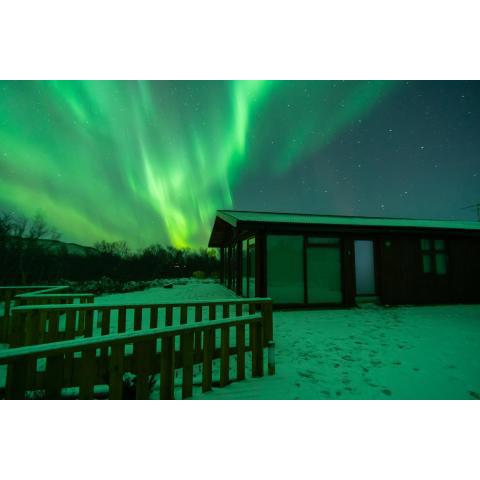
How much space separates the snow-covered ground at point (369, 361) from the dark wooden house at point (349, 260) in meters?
1.46

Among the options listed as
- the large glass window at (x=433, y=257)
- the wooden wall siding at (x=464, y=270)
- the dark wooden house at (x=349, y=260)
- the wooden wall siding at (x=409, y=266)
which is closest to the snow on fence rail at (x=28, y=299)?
the dark wooden house at (x=349, y=260)

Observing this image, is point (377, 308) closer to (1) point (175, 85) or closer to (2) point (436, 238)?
(2) point (436, 238)

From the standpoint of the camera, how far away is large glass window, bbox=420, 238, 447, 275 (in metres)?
8.50

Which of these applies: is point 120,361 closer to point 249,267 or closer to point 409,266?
point 249,267

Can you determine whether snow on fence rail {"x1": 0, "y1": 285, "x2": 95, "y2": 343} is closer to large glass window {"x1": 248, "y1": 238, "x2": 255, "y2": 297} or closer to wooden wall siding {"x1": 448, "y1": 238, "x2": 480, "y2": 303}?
large glass window {"x1": 248, "y1": 238, "x2": 255, "y2": 297}

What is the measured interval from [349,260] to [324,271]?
964mm

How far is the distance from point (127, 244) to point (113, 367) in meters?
24.7

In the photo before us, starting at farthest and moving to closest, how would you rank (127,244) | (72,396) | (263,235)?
(127,244) < (263,235) < (72,396)

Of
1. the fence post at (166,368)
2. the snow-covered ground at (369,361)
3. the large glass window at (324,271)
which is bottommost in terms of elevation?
the snow-covered ground at (369,361)

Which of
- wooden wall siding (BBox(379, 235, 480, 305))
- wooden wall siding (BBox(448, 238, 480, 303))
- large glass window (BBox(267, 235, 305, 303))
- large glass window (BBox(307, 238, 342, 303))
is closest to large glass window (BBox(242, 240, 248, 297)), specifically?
large glass window (BBox(267, 235, 305, 303))

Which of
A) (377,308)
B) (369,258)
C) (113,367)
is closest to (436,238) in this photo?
(369,258)

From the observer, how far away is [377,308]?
24.8 ft

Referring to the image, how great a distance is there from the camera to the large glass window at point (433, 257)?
850 centimetres

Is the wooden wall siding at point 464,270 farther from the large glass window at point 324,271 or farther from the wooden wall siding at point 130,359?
the wooden wall siding at point 130,359
